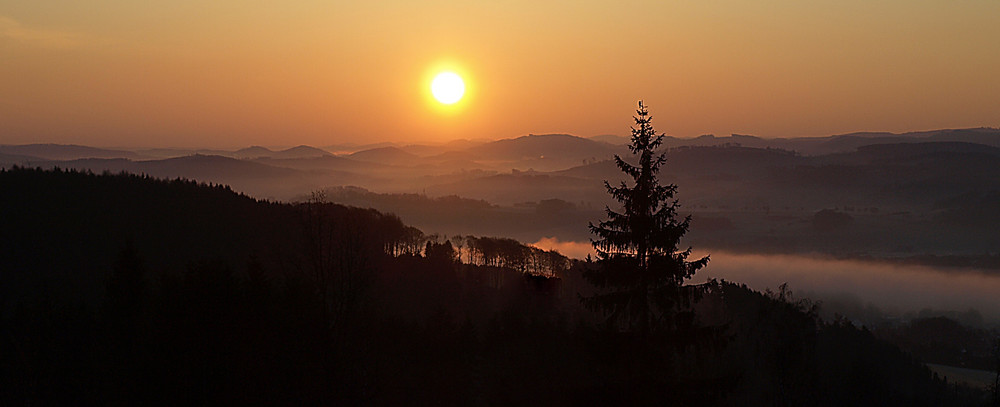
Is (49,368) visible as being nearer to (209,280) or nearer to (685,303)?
(209,280)

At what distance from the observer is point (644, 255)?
76.3ft

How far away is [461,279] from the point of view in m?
153

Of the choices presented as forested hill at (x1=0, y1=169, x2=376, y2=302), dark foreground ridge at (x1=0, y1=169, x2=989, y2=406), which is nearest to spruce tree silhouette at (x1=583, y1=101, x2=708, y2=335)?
dark foreground ridge at (x1=0, y1=169, x2=989, y2=406)

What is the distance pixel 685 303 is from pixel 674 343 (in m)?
1.35

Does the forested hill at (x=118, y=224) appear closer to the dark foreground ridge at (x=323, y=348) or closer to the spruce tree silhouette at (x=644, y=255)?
the dark foreground ridge at (x=323, y=348)

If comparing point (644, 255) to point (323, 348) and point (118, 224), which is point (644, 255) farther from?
point (118, 224)

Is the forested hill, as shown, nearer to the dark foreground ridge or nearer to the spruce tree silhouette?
the dark foreground ridge

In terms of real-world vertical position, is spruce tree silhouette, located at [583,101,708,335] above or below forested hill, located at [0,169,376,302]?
above

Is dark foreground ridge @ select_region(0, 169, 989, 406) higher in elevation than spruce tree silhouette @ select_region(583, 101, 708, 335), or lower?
lower

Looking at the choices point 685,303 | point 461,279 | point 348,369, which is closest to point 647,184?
point 685,303

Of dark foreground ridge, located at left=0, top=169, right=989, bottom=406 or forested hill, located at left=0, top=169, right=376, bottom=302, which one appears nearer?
dark foreground ridge, located at left=0, top=169, right=989, bottom=406

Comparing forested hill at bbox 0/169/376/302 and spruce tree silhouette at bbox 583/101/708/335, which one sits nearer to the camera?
spruce tree silhouette at bbox 583/101/708/335

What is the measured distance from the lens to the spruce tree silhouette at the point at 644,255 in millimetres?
22719

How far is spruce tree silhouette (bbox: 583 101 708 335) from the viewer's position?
74.5 feet
